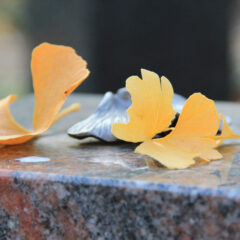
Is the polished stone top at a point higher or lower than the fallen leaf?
lower

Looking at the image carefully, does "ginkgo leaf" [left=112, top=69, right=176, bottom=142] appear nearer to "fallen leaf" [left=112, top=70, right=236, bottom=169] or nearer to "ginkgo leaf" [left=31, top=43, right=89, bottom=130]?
"fallen leaf" [left=112, top=70, right=236, bottom=169]

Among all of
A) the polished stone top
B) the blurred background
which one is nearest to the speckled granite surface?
the polished stone top

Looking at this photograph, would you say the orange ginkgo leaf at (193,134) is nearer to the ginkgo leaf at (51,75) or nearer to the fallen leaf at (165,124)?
the fallen leaf at (165,124)

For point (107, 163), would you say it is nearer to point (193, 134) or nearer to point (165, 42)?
point (193, 134)

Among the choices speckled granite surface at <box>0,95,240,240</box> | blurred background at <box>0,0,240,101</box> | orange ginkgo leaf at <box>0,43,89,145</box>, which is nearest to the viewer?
speckled granite surface at <box>0,95,240,240</box>

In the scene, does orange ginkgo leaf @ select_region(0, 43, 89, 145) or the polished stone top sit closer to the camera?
the polished stone top

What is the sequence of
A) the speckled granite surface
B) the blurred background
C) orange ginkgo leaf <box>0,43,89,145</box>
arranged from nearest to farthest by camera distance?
1. the speckled granite surface
2. orange ginkgo leaf <box>0,43,89,145</box>
3. the blurred background
